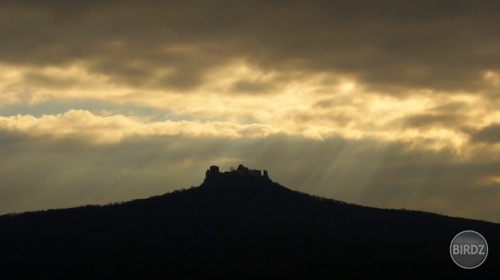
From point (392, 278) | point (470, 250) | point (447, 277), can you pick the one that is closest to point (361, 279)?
point (392, 278)

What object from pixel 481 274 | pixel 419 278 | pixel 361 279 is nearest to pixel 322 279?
pixel 361 279

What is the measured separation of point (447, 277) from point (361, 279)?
63.0 feet

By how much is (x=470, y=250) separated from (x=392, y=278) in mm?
42980

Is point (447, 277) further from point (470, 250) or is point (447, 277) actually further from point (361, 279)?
point (470, 250)

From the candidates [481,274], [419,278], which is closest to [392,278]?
[419,278]

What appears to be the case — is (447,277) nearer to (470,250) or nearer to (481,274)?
(481,274)

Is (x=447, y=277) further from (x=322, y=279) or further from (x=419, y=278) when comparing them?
(x=322, y=279)

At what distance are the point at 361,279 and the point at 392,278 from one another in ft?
23.1

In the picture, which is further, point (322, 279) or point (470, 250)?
point (322, 279)

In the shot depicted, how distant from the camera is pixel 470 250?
521 ft

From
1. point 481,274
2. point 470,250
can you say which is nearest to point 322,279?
point 481,274

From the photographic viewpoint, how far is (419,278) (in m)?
199

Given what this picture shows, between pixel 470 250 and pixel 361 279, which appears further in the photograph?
pixel 361 279

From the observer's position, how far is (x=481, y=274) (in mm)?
199625
